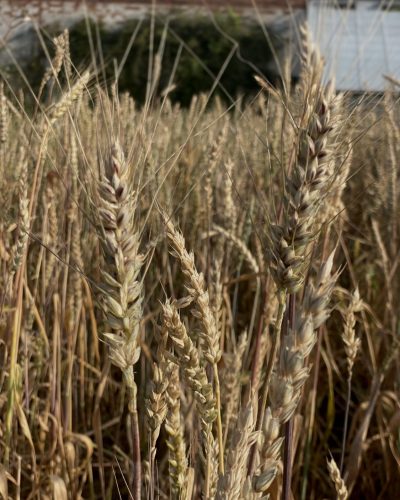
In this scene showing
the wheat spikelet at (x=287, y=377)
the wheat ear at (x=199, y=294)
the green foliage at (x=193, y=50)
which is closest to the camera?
the wheat spikelet at (x=287, y=377)

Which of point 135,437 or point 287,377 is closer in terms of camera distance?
point 287,377

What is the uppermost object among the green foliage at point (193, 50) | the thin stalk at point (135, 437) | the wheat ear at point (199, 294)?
the wheat ear at point (199, 294)

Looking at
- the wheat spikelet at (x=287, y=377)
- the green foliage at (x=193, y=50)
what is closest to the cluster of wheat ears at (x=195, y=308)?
the wheat spikelet at (x=287, y=377)

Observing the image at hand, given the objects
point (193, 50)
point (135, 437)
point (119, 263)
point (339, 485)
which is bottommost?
point (193, 50)

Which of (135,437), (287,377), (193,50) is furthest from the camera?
(193,50)

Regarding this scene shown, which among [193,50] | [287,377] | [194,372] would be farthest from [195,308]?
[193,50]

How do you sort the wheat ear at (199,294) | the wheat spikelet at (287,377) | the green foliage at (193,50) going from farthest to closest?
the green foliage at (193,50), the wheat ear at (199,294), the wheat spikelet at (287,377)

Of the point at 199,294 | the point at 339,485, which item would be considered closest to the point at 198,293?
the point at 199,294

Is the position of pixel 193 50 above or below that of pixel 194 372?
below

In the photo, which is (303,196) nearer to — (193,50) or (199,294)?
(199,294)

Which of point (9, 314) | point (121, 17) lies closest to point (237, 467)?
point (9, 314)

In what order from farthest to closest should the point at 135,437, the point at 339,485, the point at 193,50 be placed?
the point at 193,50 → the point at 339,485 → the point at 135,437

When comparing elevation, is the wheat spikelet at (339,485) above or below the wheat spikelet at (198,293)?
below

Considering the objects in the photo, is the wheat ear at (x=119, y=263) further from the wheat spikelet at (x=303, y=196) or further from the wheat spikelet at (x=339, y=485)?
the wheat spikelet at (x=339, y=485)
